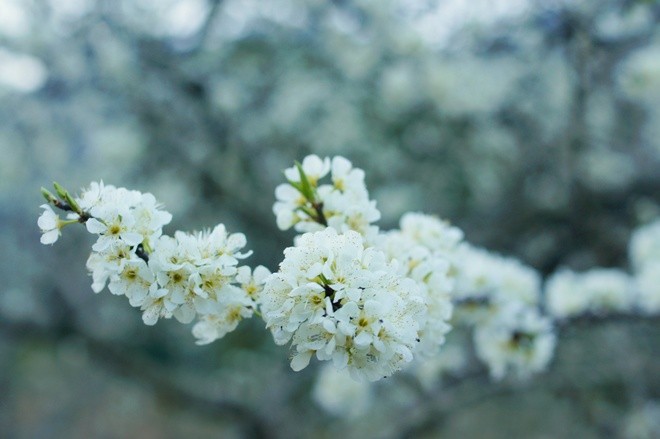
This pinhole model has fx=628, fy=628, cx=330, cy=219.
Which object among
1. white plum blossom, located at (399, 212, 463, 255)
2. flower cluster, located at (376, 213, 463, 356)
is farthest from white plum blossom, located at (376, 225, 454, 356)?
white plum blossom, located at (399, 212, 463, 255)

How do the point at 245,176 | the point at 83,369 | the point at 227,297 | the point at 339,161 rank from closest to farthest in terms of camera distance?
the point at 227,297
the point at 339,161
the point at 245,176
the point at 83,369

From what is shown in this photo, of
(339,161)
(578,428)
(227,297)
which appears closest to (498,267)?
(339,161)

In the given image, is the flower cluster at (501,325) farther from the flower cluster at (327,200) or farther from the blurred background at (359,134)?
the blurred background at (359,134)

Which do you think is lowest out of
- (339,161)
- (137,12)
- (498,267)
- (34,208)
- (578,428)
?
(339,161)

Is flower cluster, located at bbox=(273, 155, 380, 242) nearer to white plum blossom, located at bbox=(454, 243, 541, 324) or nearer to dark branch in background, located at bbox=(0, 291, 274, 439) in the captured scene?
white plum blossom, located at bbox=(454, 243, 541, 324)

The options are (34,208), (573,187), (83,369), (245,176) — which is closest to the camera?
(573,187)

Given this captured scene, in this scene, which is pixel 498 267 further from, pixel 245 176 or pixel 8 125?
pixel 8 125

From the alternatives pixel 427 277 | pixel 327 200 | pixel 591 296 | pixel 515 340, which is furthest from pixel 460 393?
pixel 327 200
